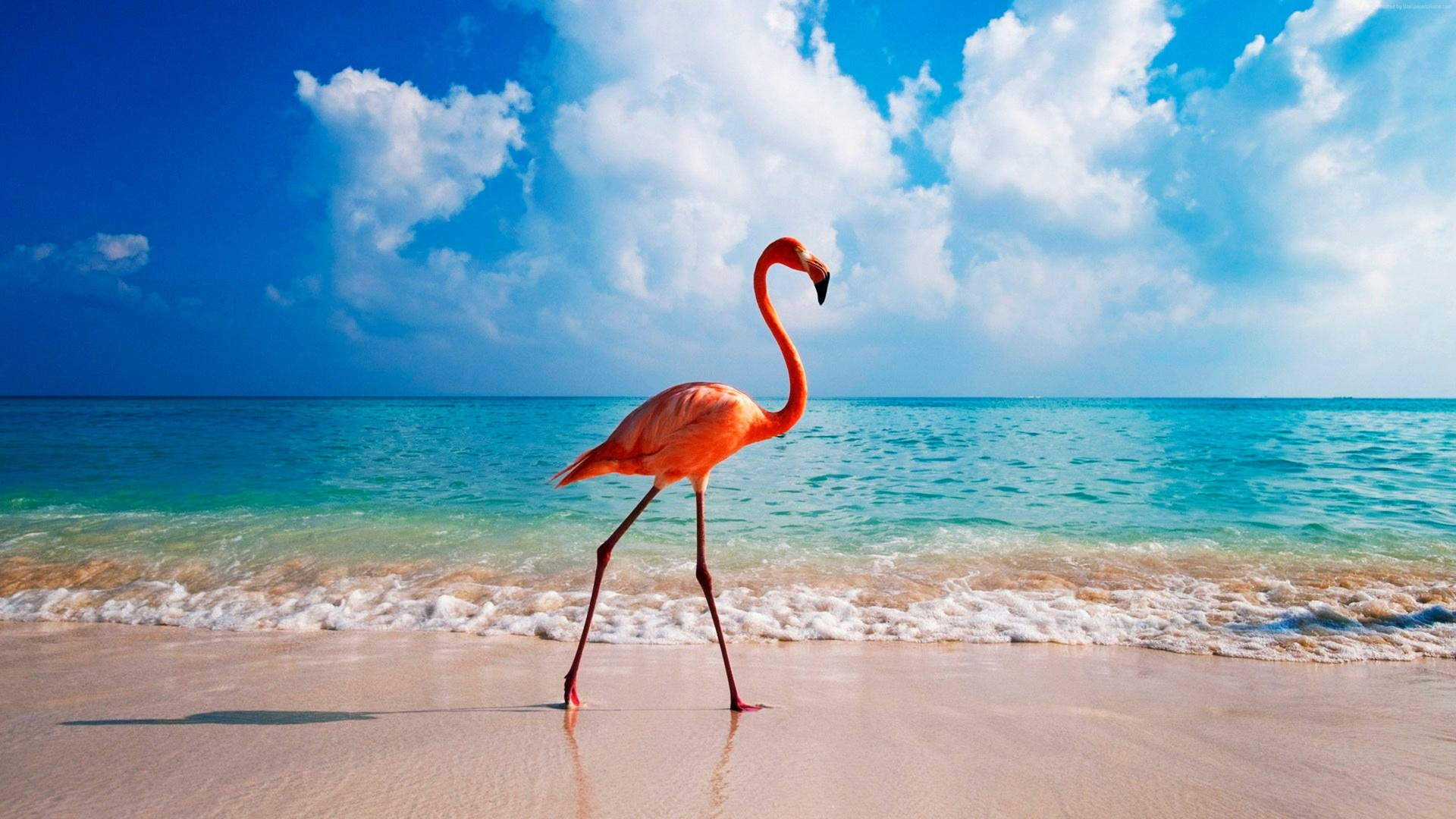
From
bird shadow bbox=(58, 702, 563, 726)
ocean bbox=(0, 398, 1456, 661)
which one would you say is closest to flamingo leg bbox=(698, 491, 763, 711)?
→ bird shadow bbox=(58, 702, 563, 726)

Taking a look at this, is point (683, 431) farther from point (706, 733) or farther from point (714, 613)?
point (706, 733)

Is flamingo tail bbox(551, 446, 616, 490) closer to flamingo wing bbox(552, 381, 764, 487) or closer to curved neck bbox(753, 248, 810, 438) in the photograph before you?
flamingo wing bbox(552, 381, 764, 487)

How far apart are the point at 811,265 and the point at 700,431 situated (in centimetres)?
103

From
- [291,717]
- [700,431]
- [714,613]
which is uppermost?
[700,431]

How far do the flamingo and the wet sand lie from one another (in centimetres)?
60

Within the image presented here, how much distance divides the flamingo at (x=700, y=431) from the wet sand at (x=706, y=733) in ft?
1.97

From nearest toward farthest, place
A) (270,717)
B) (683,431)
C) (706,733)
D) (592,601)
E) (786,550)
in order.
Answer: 1. (706,733)
2. (270,717)
3. (683,431)
4. (592,601)
5. (786,550)

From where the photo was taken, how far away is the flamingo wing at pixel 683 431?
12.5ft

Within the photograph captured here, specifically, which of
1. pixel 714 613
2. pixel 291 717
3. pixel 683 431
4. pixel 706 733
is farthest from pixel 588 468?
pixel 291 717

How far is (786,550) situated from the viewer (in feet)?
28.9

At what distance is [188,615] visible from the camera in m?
6.27

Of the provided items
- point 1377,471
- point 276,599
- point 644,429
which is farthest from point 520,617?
point 1377,471

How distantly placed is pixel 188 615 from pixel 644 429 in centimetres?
508

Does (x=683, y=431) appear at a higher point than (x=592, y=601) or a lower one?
higher
